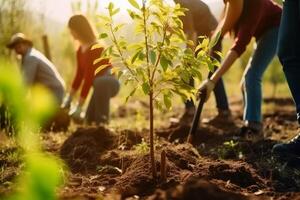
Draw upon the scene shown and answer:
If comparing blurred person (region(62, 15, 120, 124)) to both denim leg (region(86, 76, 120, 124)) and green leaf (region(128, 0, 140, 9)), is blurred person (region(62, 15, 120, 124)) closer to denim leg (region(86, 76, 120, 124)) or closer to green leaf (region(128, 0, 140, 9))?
denim leg (region(86, 76, 120, 124))

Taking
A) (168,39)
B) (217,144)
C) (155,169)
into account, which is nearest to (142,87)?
(168,39)

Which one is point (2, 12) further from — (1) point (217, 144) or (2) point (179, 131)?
(1) point (217, 144)

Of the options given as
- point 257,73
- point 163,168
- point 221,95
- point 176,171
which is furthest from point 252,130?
point 163,168

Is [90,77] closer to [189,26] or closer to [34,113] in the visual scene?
[189,26]

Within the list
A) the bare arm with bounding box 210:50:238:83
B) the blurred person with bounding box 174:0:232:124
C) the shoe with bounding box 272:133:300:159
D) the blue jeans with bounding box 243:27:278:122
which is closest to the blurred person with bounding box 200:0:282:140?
the blue jeans with bounding box 243:27:278:122

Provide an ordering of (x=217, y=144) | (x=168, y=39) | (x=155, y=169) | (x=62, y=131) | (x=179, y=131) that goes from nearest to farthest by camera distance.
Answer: (x=168, y=39) < (x=155, y=169) < (x=217, y=144) < (x=179, y=131) < (x=62, y=131)

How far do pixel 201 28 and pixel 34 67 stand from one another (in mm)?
1894

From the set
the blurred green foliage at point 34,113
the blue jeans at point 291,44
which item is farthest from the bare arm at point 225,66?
the blurred green foliage at point 34,113

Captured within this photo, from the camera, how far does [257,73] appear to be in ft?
13.7

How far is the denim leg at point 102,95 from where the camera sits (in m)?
5.45

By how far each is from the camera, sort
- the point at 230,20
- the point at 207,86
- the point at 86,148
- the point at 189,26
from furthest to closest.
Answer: the point at 189,26 → the point at 230,20 → the point at 207,86 → the point at 86,148

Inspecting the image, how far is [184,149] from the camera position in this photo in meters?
3.14

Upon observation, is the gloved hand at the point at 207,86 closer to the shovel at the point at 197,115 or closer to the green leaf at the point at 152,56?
the shovel at the point at 197,115

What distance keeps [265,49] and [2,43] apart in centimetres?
431
